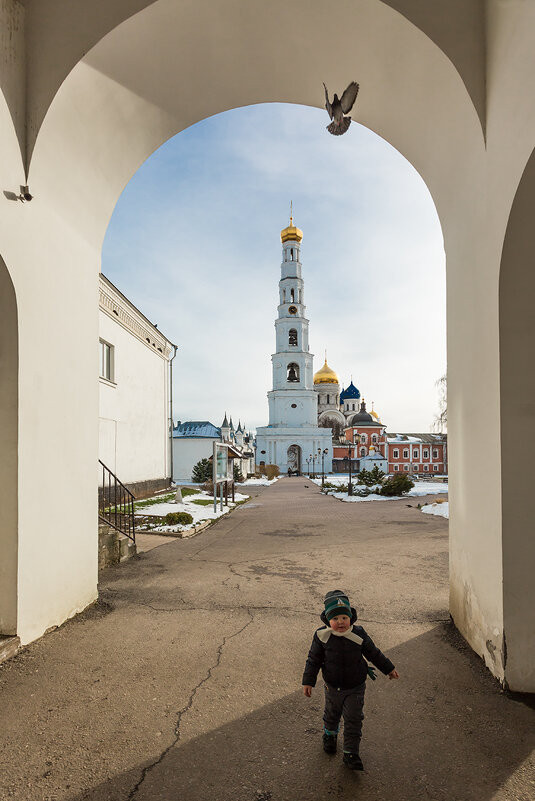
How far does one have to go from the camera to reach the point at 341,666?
2.71 metres

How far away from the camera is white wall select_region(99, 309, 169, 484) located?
52.4ft

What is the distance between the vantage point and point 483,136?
12.3 ft

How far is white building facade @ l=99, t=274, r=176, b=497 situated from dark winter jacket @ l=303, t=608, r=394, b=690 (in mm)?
13562

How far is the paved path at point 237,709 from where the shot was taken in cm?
251

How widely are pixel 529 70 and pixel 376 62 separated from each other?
185 cm

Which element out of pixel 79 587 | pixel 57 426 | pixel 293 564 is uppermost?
pixel 57 426

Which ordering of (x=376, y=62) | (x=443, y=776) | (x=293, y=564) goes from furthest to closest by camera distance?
(x=293, y=564) → (x=376, y=62) → (x=443, y=776)

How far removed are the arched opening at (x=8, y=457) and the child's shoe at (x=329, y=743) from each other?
9.09ft

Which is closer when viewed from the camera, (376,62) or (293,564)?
(376,62)

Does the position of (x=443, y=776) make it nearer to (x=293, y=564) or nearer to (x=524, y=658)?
(x=524, y=658)

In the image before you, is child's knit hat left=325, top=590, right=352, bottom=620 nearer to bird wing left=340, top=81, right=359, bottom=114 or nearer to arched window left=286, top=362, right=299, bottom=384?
bird wing left=340, top=81, right=359, bottom=114

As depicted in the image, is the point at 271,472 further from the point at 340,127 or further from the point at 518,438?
the point at 518,438

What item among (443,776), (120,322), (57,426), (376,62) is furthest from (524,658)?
(120,322)

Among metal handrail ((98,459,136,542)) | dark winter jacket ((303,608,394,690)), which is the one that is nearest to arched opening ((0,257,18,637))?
metal handrail ((98,459,136,542))
